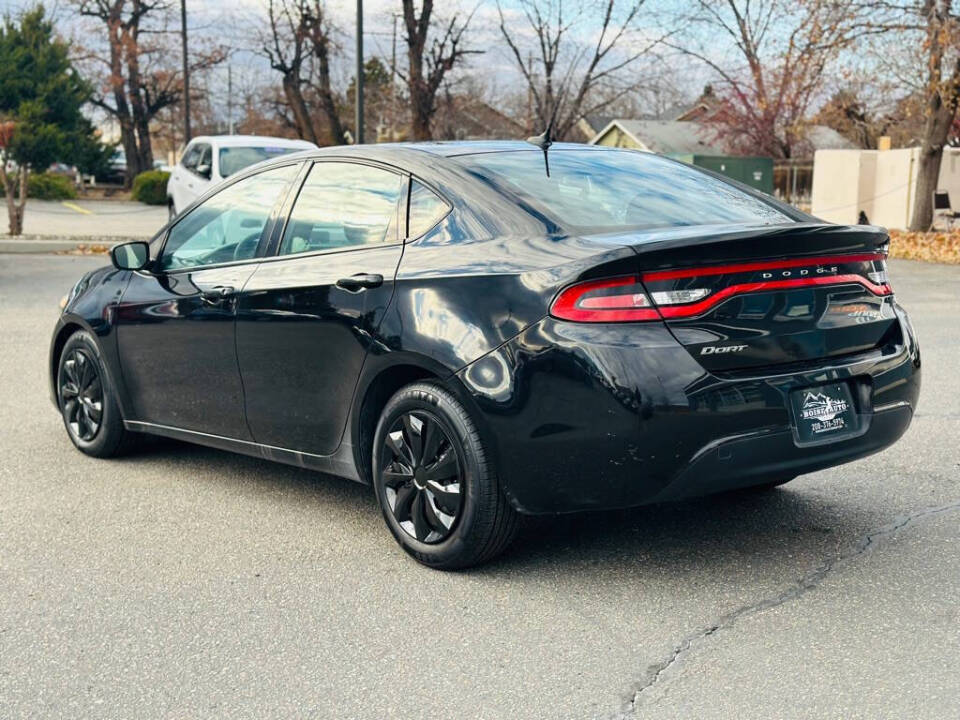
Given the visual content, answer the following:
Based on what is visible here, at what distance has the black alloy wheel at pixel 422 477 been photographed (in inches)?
174

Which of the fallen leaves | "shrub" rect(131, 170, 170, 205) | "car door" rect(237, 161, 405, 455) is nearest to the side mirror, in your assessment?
"car door" rect(237, 161, 405, 455)

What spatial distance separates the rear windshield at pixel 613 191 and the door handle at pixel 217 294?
3.92 feet

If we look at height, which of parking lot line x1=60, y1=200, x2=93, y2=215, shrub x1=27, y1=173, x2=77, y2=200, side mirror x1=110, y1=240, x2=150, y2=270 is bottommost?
parking lot line x1=60, y1=200, x2=93, y2=215

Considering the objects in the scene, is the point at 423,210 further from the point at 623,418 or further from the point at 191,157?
the point at 191,157

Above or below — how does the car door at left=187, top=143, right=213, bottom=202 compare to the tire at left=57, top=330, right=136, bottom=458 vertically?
above

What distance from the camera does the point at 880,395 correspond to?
452 centimetres

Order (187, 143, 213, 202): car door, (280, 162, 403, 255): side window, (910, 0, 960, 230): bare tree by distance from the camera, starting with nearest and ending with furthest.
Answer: (280, 162, 403, 255): side window
(187, 143, 213, 202): car door
(910, 0, 960, 230): bare tree

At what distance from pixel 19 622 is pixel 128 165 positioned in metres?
55.1

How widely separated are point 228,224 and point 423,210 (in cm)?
127

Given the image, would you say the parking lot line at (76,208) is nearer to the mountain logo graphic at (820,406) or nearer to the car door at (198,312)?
the car door at (198,312)

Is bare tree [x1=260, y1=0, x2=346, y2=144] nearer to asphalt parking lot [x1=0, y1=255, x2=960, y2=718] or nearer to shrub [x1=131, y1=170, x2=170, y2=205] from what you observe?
shrub [x1=131, y1=170, x2=170, y2=205]

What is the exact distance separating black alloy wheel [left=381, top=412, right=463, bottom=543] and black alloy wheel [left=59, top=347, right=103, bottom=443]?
230 cm

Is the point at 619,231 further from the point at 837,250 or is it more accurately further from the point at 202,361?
the point at 202,361

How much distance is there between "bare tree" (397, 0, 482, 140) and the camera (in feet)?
116
